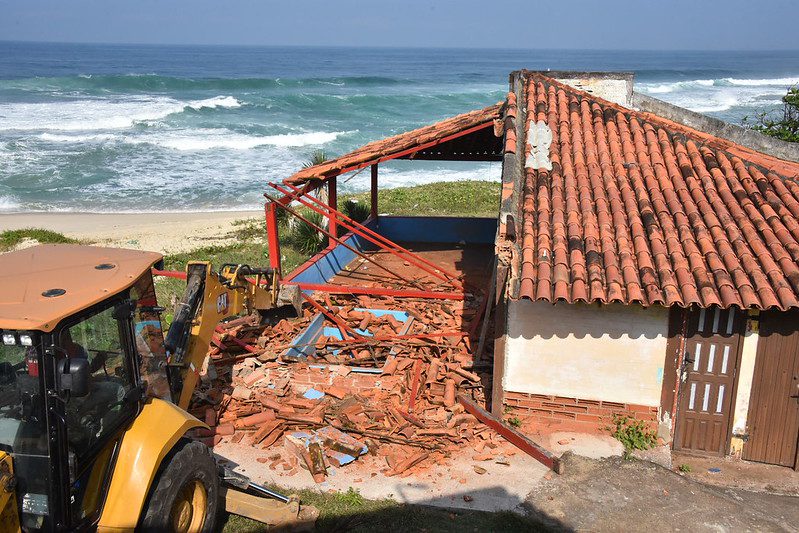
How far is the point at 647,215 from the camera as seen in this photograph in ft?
30.9

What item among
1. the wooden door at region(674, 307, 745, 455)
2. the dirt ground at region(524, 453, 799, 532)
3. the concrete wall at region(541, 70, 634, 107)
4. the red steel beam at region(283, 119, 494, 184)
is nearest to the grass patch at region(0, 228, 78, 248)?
the red steel beam at region(283, 119, 494, 184)

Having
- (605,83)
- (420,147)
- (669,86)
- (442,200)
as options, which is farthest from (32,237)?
(669,86)

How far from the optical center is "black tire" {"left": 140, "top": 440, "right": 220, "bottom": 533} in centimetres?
571

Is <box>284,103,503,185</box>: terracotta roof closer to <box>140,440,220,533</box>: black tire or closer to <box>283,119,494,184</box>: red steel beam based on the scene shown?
<box>283,119,494,184</box>: red steel beam

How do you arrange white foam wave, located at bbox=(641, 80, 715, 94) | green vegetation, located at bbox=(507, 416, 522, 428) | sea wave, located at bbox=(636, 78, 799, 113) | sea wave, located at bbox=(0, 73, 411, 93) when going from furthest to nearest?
white foam wave, located at bbox=(641, 80, 715, 94) < sea wave, located at bbox=(0, 73, 411, 93) < sea wave, located at bbox=(636, 78, 799, 113) < green vegetation, located at bbox=(507, 416, 522, 428)

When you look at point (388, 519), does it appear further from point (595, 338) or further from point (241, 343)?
point (241, 343)

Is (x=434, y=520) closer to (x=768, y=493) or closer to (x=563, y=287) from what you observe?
(x=563, y=287)

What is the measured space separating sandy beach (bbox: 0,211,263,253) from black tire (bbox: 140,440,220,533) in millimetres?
16057

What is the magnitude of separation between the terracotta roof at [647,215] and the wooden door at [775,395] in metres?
0.67

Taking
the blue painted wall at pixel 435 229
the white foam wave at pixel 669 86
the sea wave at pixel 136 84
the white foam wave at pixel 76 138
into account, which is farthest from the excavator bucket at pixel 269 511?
the white foam wave at pixel 669 86

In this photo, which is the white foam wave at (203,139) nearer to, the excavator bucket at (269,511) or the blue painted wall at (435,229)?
the blue painted wall at (435,229)

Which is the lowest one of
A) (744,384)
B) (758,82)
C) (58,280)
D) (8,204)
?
(8,204)

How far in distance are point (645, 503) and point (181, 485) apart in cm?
503

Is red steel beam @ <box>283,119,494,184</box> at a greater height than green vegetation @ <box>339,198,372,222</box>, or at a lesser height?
greater
